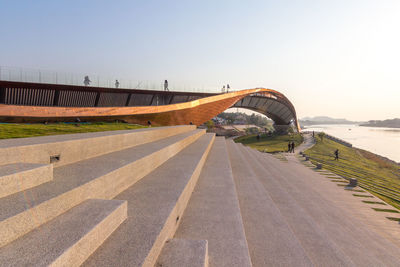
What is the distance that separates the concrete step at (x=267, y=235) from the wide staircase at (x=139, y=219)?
0.5 inches

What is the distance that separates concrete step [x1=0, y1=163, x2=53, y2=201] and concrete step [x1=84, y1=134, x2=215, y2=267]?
90 cm

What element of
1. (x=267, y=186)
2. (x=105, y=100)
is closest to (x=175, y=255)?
(x=267, y=186)

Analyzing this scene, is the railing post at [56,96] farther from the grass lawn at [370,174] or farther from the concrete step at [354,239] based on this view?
the grass lawn at [370,174]

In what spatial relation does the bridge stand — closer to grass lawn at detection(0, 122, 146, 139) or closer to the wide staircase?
grass lawn at detection(0, 122, 146, 139)

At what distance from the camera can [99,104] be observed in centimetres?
2036

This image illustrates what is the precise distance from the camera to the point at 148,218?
2137 millimetres

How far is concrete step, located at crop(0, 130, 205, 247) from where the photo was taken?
4.69ft

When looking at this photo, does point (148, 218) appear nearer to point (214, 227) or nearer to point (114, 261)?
point (114, 261)

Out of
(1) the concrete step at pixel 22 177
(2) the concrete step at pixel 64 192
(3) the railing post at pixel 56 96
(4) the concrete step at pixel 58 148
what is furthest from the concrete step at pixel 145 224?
(3) the railing post at pixel 56 96

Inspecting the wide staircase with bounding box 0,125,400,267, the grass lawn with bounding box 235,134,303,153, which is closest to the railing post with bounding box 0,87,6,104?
the wide staircase with bounding box 0,125,400,267

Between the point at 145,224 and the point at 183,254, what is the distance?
0.46 m

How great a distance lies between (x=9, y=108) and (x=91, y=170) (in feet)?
31.8

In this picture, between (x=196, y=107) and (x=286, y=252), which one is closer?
(x=286, y=252)

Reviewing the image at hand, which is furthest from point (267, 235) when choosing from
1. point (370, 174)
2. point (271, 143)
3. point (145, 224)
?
point (271, 143)
